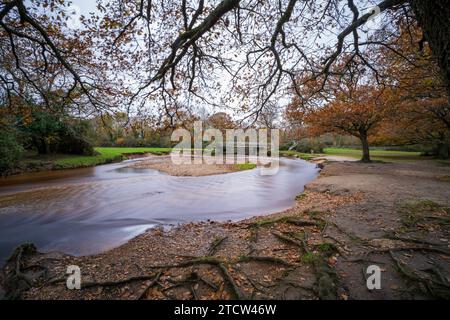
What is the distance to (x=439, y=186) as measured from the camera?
895 cm

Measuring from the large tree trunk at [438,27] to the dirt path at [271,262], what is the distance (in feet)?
9.57

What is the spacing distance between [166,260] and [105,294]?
120 cm

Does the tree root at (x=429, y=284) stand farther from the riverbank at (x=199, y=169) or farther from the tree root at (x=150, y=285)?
the riverbank at (x=199, y=169)

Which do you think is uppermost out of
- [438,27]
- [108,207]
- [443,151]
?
[438,27]

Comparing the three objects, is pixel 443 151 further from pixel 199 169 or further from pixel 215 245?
pixel 215 245

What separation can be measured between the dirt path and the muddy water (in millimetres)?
1185

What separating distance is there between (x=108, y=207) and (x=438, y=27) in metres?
10.7

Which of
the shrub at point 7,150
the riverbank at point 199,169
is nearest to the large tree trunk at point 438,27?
the riverbank at point 199,169

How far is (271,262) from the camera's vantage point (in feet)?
13.1

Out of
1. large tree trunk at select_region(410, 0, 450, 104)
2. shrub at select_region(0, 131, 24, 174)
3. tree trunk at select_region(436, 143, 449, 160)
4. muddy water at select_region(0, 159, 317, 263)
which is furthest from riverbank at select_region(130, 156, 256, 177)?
tree trunk at select_region(436, 143, 449, 160)

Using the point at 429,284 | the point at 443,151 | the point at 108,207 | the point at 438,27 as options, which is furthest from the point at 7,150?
→ the point at 443,151

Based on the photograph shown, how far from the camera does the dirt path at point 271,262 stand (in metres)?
3.23
